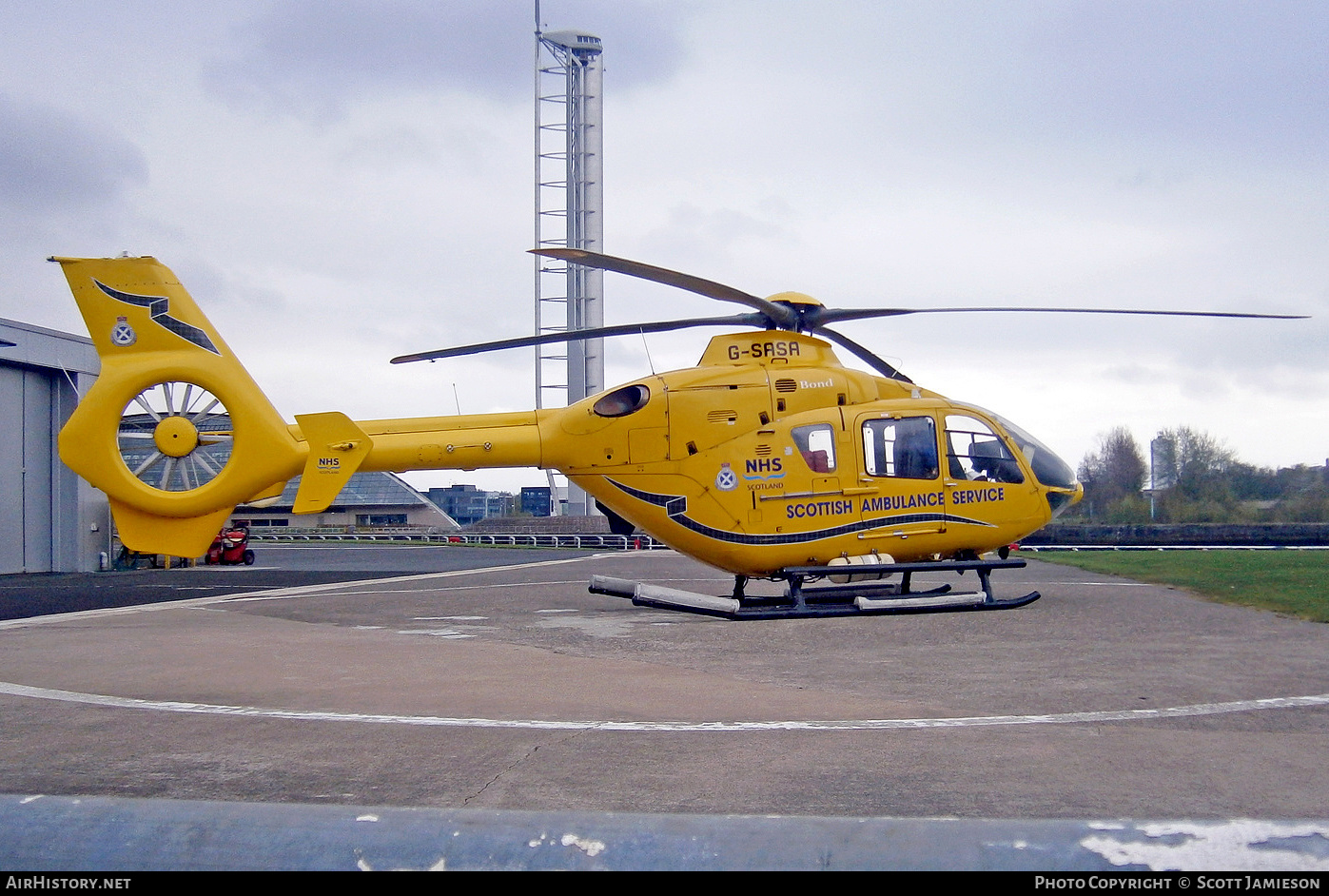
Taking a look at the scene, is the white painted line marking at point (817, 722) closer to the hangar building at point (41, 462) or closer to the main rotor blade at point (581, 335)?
the main rotor blade at point (581, 335)

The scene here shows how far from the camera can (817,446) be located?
43.5ft

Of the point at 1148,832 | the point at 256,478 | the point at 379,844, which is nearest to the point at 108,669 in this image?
the point at 256,478

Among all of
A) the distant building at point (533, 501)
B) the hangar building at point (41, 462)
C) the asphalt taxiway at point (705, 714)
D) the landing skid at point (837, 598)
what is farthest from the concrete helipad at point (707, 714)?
the distant building at point (533, 501)

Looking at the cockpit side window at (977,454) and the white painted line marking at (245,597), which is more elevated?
the cockpit side window at (977,454)

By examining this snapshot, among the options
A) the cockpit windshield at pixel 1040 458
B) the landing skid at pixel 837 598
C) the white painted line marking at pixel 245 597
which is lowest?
the white painted line marking at pixel 245 597

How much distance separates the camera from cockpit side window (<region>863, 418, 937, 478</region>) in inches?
522

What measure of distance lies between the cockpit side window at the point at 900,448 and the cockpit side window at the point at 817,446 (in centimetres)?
47

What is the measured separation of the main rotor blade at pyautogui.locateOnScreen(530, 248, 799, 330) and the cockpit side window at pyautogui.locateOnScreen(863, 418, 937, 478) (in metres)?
1.89

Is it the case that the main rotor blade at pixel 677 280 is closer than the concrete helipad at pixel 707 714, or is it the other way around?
the concrete helipad at pixel 707 714

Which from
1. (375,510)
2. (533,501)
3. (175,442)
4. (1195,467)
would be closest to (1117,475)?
(1195,467)

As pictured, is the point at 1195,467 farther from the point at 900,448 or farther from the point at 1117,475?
the point at 900,448

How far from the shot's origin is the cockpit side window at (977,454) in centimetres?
1343

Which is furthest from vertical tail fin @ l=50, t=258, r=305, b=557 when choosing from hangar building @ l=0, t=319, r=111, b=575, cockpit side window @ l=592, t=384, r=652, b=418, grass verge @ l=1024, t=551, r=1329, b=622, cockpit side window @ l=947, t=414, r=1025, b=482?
hangar building @ l=0, t=319, r=111, b=575

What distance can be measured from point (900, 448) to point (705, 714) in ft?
24.9
